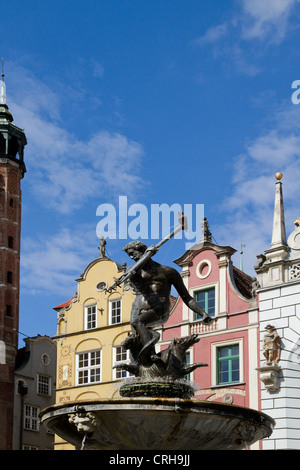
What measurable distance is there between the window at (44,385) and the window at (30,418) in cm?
106

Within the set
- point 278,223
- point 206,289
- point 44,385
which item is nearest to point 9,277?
point 44,385

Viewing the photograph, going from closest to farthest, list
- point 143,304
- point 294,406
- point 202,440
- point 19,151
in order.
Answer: point 202,440 → point 143,304 → point 294,406 → point 19,151

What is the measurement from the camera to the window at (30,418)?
4631cm

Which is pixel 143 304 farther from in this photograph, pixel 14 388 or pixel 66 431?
pixel 14 388

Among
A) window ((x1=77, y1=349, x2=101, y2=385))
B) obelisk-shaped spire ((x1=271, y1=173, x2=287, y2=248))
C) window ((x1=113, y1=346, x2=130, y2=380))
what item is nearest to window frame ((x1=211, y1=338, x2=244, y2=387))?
obelisk-shaped spire ((x1=271, y1=173, x2=287, y2=248))

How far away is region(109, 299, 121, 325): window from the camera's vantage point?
37.9 m

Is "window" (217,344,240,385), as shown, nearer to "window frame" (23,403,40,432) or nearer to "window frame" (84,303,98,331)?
"window frame" (84,303,98,331)

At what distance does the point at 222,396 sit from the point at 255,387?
140 centimetres

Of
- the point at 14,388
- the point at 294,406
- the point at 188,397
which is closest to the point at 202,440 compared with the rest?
the point at 188,397

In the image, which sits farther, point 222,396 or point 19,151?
point 19,151

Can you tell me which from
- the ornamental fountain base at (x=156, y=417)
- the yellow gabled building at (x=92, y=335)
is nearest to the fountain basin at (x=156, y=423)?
the ornamental fountain base at (x=156, y=417)

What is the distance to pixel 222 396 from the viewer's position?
102 ft
